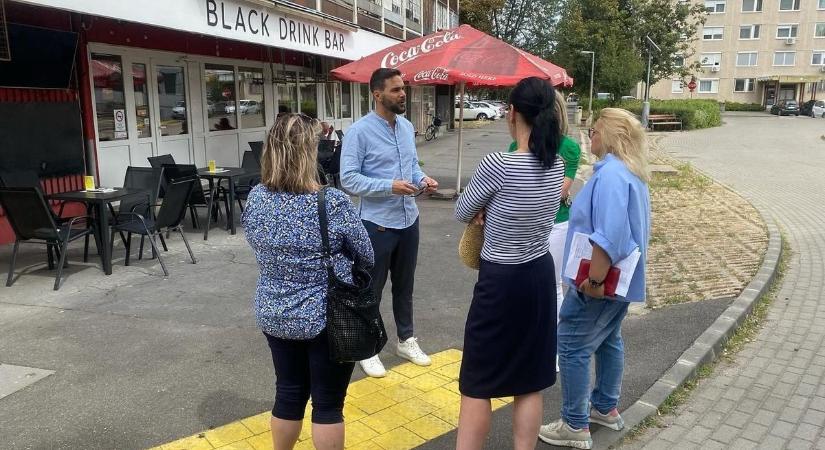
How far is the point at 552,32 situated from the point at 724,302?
153ft

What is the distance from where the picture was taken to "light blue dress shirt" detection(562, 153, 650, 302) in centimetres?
279

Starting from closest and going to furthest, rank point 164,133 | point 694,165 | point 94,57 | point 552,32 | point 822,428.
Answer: point 822,428 < point 94,57 < point 164,133 < point 694,165 < point 552,32

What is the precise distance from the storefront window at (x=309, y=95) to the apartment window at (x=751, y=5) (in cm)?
5821

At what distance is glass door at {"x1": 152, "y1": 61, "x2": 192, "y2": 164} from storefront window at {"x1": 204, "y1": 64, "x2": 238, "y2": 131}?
649mm

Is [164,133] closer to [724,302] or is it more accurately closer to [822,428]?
[724,302]

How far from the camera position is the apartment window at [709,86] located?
62.8 metres

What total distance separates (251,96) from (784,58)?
6325cm

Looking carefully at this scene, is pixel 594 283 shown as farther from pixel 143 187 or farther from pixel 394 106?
pixel 143 187

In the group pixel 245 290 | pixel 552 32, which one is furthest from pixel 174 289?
pixel 552 32

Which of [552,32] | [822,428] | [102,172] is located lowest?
[822,428]

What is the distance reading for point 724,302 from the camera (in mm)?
5535

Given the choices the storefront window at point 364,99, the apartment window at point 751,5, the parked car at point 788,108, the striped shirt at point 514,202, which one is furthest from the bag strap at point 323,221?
the apartment window at point 751,5

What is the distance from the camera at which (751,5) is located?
59.5 m

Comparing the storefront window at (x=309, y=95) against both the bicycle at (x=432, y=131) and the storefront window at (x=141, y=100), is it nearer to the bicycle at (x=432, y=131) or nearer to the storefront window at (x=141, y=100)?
the storefront window at (x=141, y=100)
